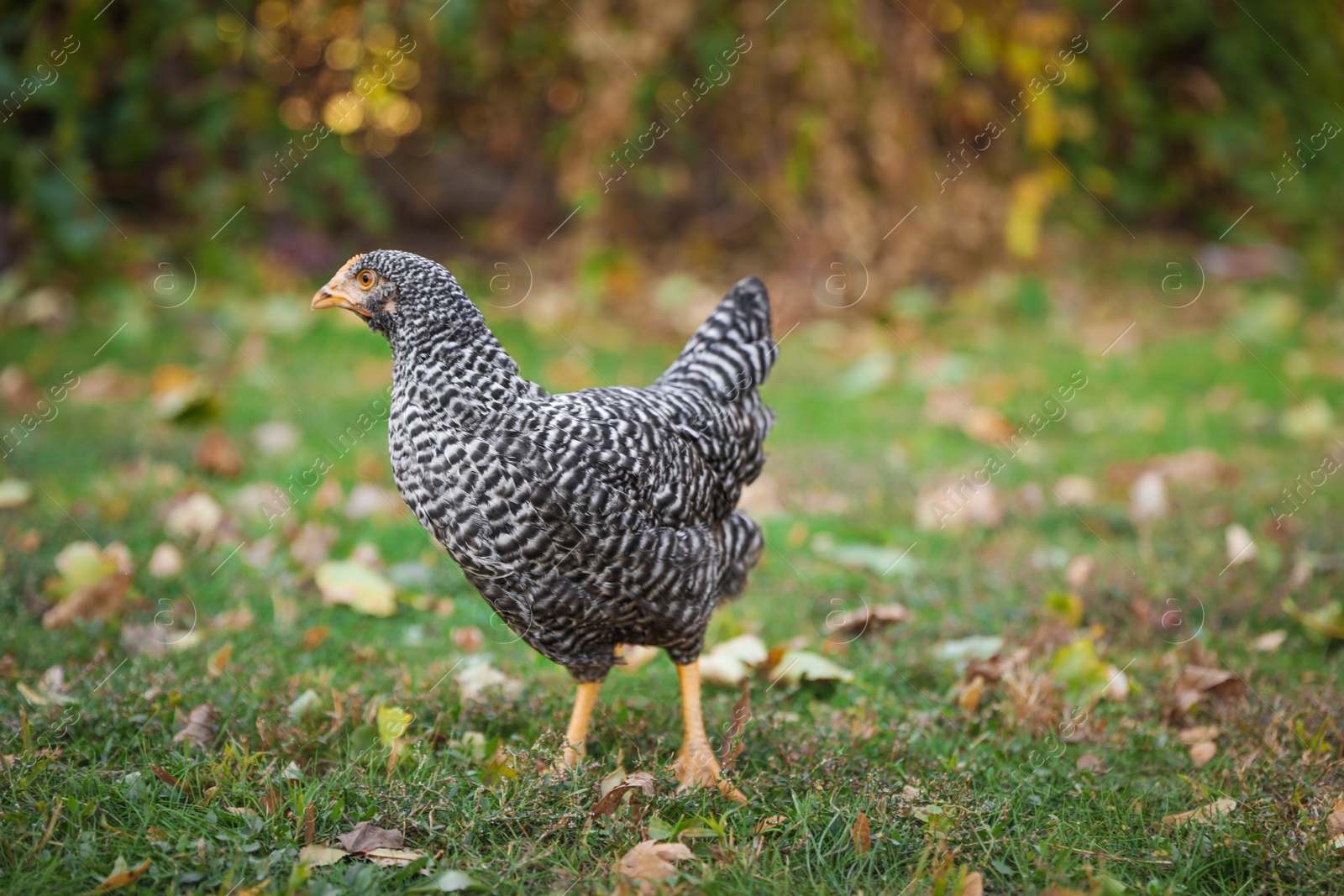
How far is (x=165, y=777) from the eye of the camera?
2.57 m

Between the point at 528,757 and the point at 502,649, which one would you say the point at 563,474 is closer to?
the point at 528,757

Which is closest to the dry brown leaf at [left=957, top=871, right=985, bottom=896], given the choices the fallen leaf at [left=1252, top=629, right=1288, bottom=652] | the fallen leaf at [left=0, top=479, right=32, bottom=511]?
the fallen leaf at [left=1252, top=629, right=1288, bottom=652]

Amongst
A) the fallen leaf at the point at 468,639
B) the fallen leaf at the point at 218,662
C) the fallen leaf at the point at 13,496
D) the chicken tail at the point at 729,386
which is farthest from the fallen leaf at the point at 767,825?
the fallen leaf at the point at 13,496

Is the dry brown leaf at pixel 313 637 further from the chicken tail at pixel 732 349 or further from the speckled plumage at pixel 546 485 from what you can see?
the chicken tail at pixel 732 349

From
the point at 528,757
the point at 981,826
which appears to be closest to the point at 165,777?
the point at 528,757

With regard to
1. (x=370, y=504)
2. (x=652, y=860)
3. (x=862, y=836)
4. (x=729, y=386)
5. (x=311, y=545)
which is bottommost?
(x=652, y=860)

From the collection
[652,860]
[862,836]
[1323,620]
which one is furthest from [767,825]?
[1323,620]

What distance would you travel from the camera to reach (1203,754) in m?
2.91

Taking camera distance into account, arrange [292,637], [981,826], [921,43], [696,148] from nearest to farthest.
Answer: [981,826], [292,637], [921,43], [696,148]

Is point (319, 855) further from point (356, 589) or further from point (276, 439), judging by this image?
point (276, 439)

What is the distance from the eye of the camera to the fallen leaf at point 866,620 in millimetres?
3756

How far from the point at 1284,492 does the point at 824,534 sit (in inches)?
82.4

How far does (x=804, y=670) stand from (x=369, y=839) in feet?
4.72

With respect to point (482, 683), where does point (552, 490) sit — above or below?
above
